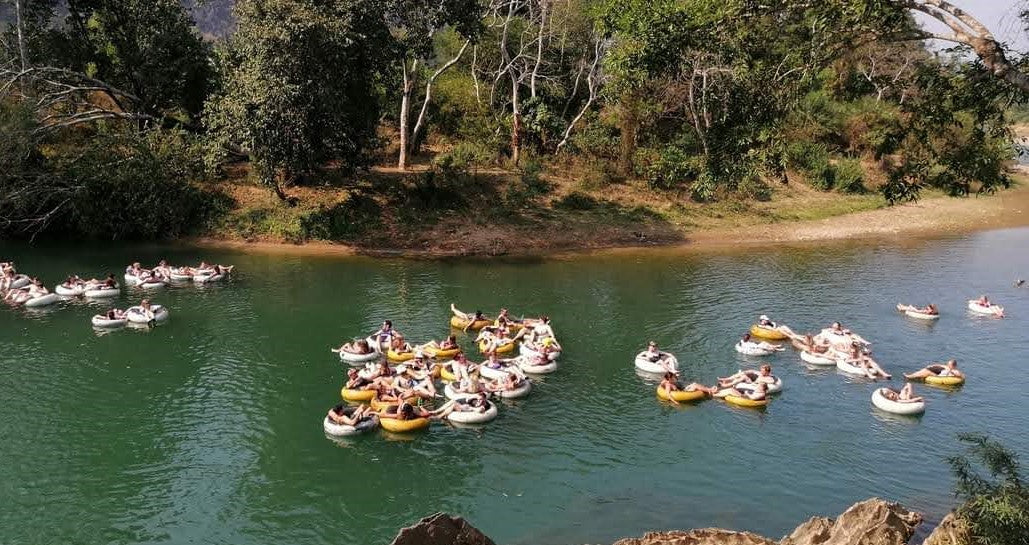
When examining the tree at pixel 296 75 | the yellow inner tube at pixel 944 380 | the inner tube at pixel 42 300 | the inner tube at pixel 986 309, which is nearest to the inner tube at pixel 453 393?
the yellow inner tube at pixel 944 380

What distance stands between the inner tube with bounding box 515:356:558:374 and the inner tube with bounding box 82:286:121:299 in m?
17.4

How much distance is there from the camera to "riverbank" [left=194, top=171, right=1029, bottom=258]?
4191cm

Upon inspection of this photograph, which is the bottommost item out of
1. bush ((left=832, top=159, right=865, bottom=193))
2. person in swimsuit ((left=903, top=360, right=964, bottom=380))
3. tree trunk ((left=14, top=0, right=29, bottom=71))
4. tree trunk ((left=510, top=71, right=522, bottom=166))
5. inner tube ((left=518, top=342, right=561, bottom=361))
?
inner tube ((left=518, top=342, right=561, bottom=361))

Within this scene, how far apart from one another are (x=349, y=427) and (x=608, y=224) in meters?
28.5

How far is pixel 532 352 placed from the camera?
2455cm

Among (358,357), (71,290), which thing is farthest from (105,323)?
(358,357)

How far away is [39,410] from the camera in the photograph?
21000 millimetres

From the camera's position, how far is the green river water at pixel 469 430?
16.4 meters

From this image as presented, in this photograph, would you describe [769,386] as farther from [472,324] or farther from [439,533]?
[439,533]

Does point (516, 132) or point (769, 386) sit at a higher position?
point (516, 132)

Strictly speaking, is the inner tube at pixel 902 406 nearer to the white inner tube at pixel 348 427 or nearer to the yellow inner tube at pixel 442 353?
the yellow inner tube at pixel 442 353

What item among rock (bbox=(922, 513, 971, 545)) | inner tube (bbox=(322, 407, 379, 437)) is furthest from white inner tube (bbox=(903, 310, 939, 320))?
inner tube (bbox=(322, 407, 379, 437))

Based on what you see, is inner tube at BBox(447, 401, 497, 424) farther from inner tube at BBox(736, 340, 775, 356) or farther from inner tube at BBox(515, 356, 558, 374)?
inner tube at BBox(736, 340, 775, 356)

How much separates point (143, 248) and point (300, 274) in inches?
392
